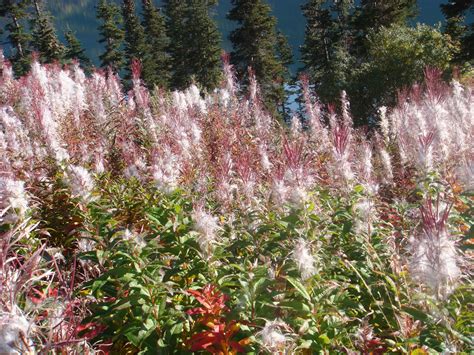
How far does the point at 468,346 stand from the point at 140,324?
197 cm

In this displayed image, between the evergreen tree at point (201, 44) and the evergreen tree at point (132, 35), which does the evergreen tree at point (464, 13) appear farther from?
the evergreen tree at point (132, 35)

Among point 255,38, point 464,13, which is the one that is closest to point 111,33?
point 255,38

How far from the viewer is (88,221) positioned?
3809 mm

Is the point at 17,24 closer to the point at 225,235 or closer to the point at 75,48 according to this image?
the point at 75,48

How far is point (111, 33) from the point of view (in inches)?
1567

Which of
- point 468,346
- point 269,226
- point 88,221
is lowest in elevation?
point 468,346

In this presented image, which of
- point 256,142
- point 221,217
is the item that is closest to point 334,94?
point 256,142

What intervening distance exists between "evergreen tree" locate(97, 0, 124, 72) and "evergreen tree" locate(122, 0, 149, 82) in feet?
2.58

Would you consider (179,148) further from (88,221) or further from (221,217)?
(88,221)

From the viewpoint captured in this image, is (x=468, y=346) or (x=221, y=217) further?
(x=221, y=217)

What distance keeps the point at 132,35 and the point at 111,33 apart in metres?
2.14

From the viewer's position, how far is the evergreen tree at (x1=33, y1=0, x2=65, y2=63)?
33.6 meters

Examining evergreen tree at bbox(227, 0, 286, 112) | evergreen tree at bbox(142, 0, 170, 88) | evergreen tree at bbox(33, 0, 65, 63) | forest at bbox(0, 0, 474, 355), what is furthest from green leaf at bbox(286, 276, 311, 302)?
evergreen tree at bbox(142, 0, 170, 88)

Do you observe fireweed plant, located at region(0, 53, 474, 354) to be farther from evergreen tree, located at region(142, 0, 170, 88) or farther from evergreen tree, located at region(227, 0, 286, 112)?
evergreen tree, located at region(142, 0, 170, 88)
